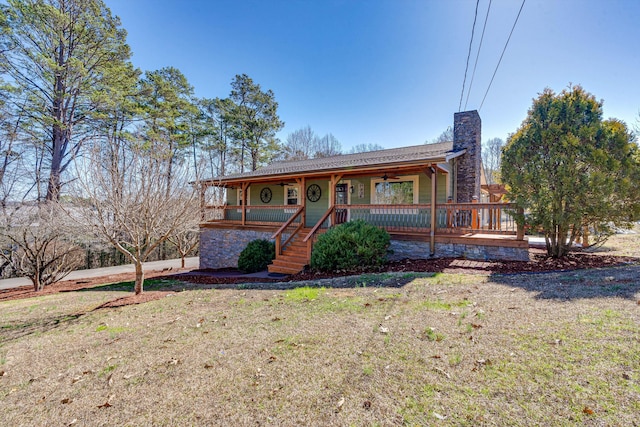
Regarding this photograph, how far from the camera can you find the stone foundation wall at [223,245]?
13.4 metres

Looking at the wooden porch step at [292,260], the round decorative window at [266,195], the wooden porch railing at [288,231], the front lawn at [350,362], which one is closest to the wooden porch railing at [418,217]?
the wooden porch railing at [288,231]

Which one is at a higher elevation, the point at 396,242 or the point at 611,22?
the point at 611,22

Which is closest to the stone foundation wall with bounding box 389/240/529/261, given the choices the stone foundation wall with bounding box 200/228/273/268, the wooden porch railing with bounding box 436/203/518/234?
A: the wooden porch railing with bounding box 436/203/518/234

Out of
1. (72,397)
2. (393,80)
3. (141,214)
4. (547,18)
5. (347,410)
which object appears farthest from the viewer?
(393,80)

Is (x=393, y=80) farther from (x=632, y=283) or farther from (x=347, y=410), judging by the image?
(x=347, y=410)

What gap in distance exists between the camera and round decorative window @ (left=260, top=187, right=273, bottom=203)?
50.7 ft

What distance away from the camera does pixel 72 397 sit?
8.95ft

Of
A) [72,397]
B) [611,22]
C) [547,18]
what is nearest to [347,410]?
[72,397]

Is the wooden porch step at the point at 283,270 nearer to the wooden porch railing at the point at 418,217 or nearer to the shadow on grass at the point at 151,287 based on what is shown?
the wooden porch railing at the point at 418,217

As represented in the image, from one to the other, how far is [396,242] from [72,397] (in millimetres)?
8415

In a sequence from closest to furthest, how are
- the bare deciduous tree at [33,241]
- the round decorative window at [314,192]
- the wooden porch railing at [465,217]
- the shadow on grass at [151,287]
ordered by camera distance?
1. the shadow on grass at [151,287]
2. the wooden porch railing at [465,217]
3. the bare deciduous tree at [33,241]
4. the round decorative window at [314,192]

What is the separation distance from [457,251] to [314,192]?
23.5 ft

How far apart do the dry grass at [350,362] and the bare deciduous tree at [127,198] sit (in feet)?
6.72

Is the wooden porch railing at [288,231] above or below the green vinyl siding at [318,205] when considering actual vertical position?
below
